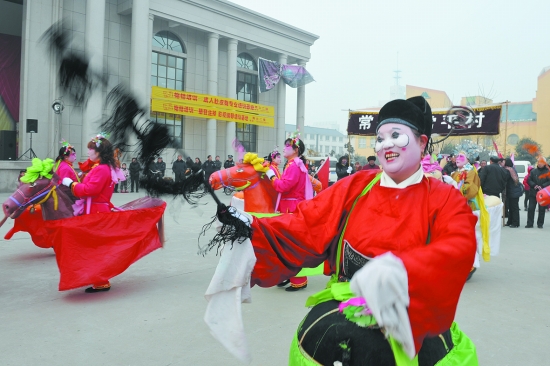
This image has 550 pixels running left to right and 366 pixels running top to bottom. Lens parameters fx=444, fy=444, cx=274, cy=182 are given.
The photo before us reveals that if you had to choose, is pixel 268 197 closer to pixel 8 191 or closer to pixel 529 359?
pixel 529 359

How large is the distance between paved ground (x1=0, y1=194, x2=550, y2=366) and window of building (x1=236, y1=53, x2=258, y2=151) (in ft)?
61.2

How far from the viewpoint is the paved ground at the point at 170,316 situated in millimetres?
3145

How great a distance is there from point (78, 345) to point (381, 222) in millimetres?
2550

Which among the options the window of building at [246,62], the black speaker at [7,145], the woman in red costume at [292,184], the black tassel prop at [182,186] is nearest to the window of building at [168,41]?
the window of building at [246,62]

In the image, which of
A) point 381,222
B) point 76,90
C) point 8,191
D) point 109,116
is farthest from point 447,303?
point 8,191

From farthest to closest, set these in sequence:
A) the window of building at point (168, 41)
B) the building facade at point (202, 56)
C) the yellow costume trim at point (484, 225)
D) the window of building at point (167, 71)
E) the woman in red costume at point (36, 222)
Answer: the window of building at point (168, 41)
the window of building at point (167, 71)
the building facade at point (202, 56)
the woman in red costume at point (36, 222)
the yellow costume trim at point (484, 225)

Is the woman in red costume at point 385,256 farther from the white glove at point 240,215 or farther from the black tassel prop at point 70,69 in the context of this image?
the black tassel prop at point 70,69

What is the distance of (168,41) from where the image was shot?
19.9 meters

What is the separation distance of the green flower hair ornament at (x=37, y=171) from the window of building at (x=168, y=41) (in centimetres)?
1522

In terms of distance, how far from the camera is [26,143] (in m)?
14.5

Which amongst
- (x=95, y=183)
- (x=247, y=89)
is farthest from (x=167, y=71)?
(x=95, y=183)

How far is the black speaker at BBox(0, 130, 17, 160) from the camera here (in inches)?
686

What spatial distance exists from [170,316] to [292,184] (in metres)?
2.00

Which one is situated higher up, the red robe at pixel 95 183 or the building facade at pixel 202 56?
the building facade at pixel 202 56
